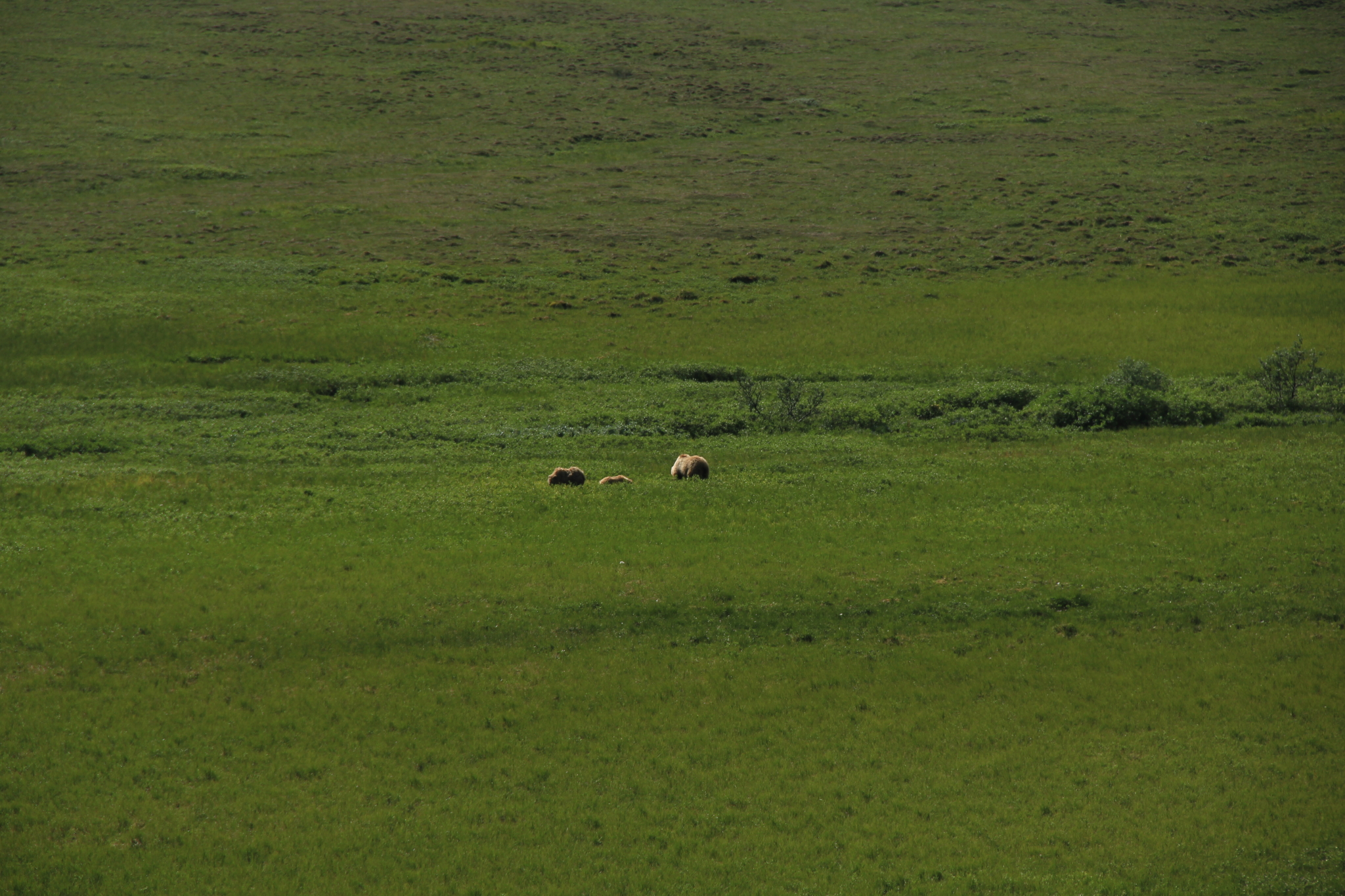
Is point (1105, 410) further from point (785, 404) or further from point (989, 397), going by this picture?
point (785, 404)

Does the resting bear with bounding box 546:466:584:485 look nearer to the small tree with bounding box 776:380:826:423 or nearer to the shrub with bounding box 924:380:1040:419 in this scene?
the small tree with bounding box 776:380:826:423

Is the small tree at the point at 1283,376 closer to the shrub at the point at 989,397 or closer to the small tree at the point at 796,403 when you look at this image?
the shrub at the point at 989,397

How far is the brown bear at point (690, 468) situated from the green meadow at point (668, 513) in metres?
1.24

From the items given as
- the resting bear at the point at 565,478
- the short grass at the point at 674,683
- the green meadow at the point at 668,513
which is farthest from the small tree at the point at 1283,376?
the resting bear at the point at 565,478

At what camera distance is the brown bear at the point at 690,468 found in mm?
32281

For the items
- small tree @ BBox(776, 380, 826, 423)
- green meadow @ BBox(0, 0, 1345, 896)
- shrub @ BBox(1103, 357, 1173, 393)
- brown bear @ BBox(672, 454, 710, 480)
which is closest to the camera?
green meadow @ BBox(0, 0, 1345, 896)

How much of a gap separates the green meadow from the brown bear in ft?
4.08

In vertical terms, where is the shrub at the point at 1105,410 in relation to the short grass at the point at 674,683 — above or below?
below

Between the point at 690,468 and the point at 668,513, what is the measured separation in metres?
3.45

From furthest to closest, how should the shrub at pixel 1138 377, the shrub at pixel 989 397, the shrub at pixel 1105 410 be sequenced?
the shrub at pixel 1138 377 → the shrub at pixel 989 397 → the shrub at pixel 1105 410

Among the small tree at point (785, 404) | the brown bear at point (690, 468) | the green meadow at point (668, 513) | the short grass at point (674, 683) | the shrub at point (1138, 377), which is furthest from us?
the shrub at point (1138, 377)

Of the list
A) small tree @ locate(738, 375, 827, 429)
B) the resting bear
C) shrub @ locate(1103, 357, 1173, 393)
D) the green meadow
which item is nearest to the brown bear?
the green meadow

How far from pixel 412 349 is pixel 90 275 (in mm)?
22147

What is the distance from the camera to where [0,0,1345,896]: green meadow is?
16141 millimetres
